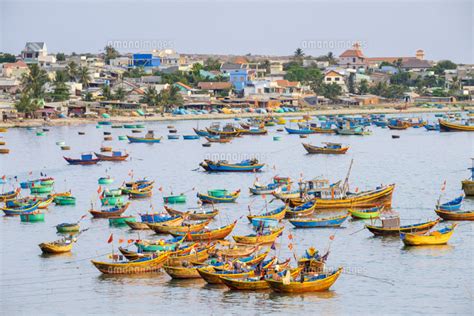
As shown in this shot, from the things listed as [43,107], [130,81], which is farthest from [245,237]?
[130,81]

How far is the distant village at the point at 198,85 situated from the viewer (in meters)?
104

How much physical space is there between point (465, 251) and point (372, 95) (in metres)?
100

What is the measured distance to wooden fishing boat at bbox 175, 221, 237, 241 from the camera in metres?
35.3

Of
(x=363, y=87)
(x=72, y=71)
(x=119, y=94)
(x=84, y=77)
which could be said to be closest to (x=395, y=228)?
(x=119, y=94)

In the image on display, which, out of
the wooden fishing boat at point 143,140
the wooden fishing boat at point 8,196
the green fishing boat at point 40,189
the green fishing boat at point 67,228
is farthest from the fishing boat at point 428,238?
the wooden fishing boat at point 143,140

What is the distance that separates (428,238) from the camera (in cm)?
3503

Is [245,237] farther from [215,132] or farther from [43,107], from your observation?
[43,107]

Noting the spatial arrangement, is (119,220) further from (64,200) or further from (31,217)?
(64,200)

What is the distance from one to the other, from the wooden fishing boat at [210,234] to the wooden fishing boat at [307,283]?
22.8 ft

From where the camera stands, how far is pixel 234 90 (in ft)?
397

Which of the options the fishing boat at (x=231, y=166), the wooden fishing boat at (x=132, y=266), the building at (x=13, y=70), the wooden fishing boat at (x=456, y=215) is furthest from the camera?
the building at (x=13, y=70)

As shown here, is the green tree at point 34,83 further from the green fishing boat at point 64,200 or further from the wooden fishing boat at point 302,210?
the wooden fishing boat at point 302,210

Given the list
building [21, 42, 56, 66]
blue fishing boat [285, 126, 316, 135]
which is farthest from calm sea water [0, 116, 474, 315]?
building [21, 42, 56, 66]

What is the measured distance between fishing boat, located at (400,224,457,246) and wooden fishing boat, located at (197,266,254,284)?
786 centimetres
